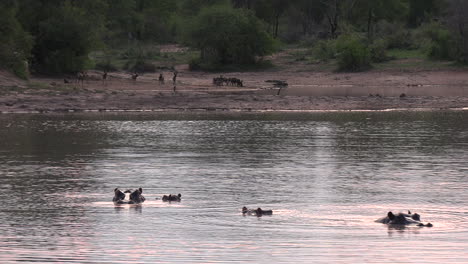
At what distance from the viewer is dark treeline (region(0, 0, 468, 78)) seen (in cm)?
5484

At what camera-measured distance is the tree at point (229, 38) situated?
6931 centimetres

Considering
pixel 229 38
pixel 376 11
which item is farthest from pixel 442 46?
pixel 376 11

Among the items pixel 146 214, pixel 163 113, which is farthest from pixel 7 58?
pixel 146 214

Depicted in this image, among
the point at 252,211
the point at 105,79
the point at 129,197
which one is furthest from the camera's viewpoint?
the point at 105,79

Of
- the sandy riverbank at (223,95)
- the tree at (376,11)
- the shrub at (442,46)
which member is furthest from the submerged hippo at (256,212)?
the tree at (376,11)

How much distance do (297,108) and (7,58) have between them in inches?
606

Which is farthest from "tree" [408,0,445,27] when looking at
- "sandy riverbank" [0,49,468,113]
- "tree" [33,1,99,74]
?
"tree" [33,1,99,74]

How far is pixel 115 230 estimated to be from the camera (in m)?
16.4

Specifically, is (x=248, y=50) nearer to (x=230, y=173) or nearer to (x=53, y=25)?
(x=53, y=25)

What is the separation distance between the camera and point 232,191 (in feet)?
67.1

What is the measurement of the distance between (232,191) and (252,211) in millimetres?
2829

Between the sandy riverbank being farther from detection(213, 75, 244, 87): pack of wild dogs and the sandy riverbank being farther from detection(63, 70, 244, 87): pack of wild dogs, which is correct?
detection(213, 75, 244, 87): pack of wild dogs

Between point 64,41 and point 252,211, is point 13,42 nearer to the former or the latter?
point 64,41

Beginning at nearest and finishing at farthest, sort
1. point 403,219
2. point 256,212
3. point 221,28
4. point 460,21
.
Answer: point 403,219 → point 256,212 → point 460,21 → point 221,28
